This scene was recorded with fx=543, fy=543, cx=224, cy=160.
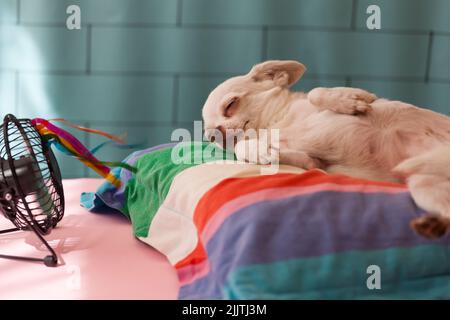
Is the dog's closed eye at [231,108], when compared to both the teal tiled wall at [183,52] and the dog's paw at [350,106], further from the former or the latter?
the teal tiled wall at [183,52]

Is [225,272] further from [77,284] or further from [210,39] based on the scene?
[210,39]

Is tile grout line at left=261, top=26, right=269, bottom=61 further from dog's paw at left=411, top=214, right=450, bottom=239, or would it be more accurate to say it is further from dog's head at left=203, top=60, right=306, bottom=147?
dog's paw at left=411, top=214, right=450, bottom=239

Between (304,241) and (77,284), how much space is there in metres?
0.44

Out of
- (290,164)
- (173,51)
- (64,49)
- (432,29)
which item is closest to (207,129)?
(290,164)

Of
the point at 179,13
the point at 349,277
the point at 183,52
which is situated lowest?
the point at 349,277

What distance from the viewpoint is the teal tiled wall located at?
2094mm

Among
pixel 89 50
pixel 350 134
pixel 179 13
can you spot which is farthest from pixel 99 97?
pixel 350 134

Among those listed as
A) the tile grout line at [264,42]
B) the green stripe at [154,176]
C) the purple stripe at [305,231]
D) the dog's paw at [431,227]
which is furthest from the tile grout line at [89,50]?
the dog's paw at [431,227]

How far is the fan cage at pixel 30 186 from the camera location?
3.73 feet

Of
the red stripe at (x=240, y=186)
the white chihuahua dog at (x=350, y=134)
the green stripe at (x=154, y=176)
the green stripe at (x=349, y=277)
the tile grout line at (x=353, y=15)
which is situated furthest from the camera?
the tile grout line at (x=353, y=15)

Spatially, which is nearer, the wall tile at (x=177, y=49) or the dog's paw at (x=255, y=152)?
the dog's paw at (x=255, y=152)

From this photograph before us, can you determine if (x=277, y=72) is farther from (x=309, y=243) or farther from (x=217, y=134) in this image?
(x=309, y=243)

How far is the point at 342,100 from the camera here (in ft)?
3.92

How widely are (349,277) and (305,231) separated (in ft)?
0.32
